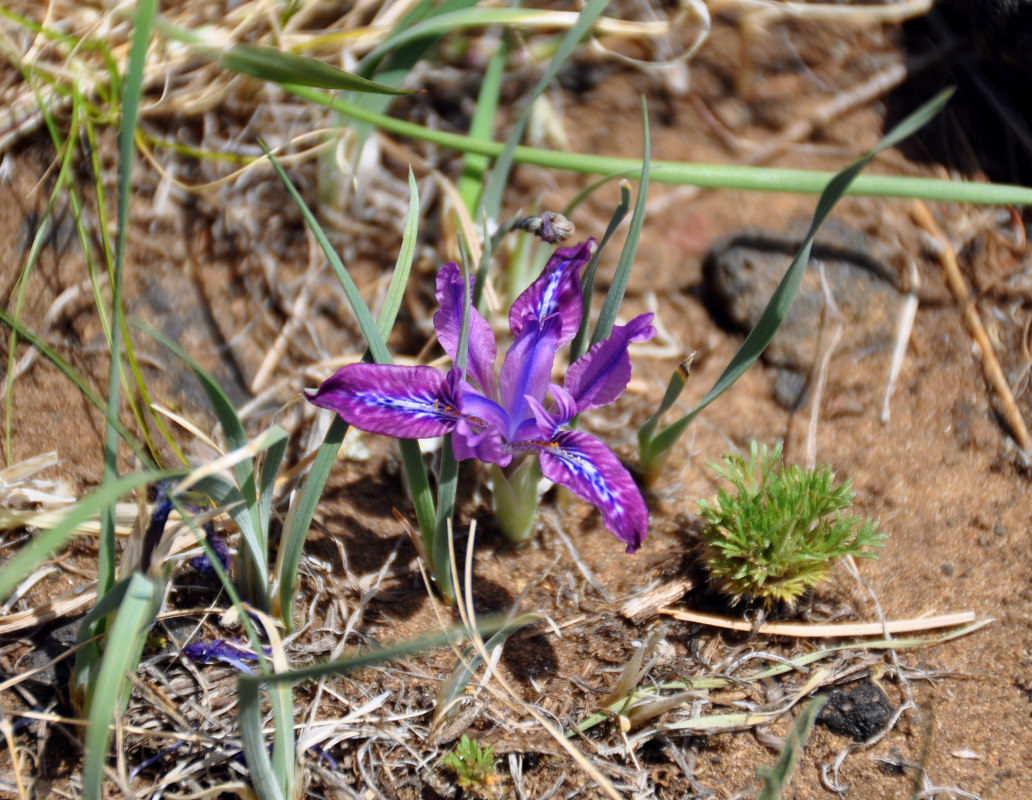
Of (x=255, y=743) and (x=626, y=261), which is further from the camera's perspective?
(x=626, y=261)

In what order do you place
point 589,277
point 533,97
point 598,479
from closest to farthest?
point 598,479
point 589,277
point 533,97

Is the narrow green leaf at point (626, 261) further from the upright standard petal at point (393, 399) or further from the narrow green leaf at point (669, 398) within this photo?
the upright standard petal at point (393, 399)

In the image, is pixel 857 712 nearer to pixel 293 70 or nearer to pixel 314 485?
pixel 314 485

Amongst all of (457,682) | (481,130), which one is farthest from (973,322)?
(457,682)

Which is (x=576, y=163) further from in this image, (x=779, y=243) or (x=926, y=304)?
(x=926, y=304)

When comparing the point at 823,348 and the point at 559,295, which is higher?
the point at 559,295

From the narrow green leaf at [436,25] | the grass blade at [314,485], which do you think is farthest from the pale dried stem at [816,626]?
the narrow green leaf at [436,25]
